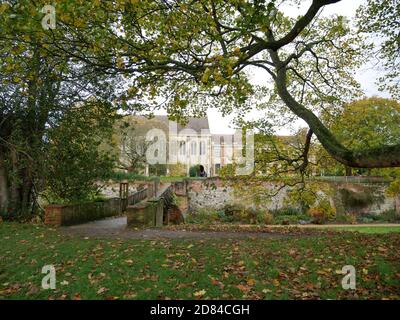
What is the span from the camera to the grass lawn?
15.5 feet

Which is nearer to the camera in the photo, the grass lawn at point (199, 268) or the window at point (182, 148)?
the grass lawn at point (199, 268)

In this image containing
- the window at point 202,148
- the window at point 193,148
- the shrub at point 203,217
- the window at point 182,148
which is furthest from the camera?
the window at point 202,148

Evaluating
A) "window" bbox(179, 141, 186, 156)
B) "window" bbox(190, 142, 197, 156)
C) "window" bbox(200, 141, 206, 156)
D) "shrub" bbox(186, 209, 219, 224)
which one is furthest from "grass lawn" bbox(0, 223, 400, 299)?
"window" bbox(200, 141, 206, 156)

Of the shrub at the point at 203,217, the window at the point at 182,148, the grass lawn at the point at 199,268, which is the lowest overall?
the shrub at the point at 203,217

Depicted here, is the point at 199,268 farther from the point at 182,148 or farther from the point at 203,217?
the point at 182,148

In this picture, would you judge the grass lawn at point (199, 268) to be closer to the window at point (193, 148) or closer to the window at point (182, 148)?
the window at point (182, 148)

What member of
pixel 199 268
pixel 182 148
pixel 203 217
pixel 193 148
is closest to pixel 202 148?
pixel 193 148

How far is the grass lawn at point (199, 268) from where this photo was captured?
472cm

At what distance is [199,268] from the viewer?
5.53 meters

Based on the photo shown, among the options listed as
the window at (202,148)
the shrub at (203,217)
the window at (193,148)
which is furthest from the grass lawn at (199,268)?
the window at (202,148)

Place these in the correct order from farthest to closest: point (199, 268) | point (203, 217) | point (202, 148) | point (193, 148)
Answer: point (202, 148) → point (193, 148) → point (203, 217) → point (199, 268)

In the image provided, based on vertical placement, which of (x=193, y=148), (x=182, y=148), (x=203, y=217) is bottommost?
(x=203, y=217)

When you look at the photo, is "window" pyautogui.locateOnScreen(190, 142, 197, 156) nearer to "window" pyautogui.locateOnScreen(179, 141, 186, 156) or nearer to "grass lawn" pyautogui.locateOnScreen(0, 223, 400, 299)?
"window" pyautogui.locateOnScreen(179, 141, 186, 156)
